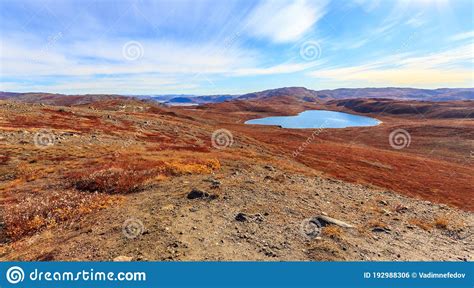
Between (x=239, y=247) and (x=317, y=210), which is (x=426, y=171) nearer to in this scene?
(x=317, y=210)

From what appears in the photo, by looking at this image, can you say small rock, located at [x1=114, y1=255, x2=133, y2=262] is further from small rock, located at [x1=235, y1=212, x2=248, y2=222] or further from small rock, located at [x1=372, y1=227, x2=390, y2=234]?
small rock, located at [x1=372, y1=227, x2=390, y2=234]

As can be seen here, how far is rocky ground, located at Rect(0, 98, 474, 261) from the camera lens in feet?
41.3

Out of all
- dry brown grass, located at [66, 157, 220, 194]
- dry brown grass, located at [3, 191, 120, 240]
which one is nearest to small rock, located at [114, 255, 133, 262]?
dry brown grass, located at [3, 191, 120, 240]

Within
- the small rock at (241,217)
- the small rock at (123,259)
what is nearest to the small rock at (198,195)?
the small rock at (241,217)

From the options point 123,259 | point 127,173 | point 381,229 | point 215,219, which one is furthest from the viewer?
point 127,173

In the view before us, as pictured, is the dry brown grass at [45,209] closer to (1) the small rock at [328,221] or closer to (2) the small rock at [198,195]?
(2) the small rock at [198,195]

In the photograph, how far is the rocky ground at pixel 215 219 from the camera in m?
12.6

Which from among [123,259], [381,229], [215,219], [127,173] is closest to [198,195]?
[215,219]

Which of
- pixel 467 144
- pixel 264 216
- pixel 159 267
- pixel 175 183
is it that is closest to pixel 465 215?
pixel 264 216

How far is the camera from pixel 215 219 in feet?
51.0

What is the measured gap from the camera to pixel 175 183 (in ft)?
72.4

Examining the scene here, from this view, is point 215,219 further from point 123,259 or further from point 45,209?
point 45,209

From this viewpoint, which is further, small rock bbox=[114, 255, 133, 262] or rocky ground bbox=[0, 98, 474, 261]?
rocky ground bbox=[0, 98, 474, 261]

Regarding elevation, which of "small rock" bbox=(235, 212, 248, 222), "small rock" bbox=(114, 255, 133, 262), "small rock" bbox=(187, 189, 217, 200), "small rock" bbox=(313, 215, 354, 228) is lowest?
"small rock" bbox=(313, 215, 354, 228)
